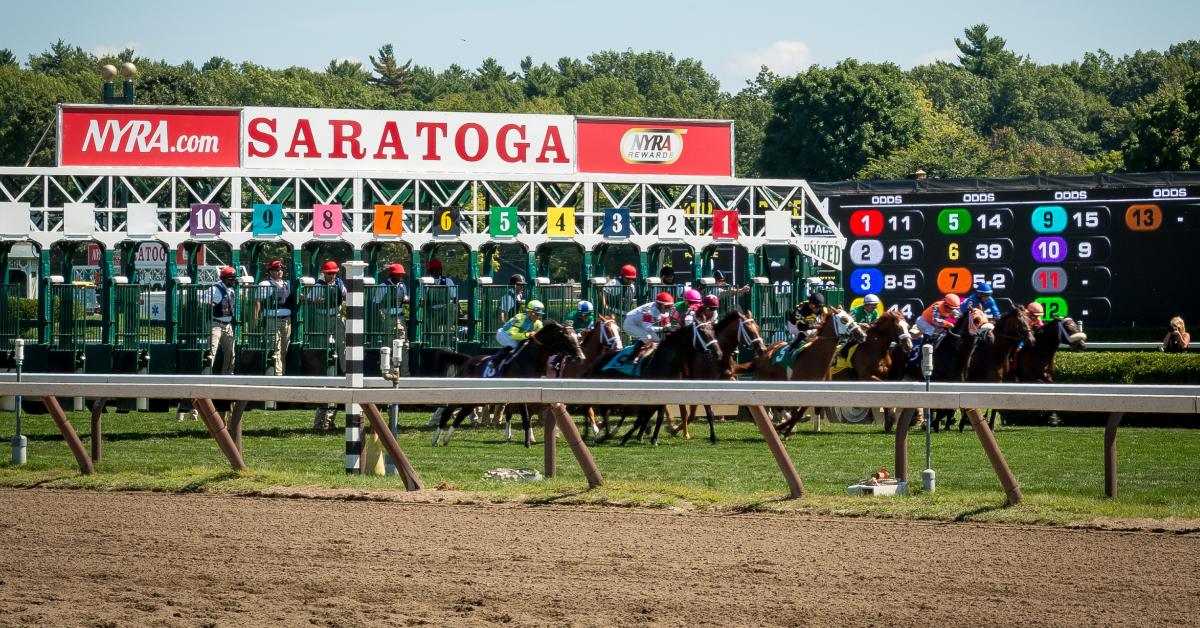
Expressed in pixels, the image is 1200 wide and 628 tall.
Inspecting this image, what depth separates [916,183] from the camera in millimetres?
26391

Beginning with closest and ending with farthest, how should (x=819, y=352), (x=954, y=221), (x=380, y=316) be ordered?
(x=819, y=352) → (x=380, y=316) → (x=954, y=221)

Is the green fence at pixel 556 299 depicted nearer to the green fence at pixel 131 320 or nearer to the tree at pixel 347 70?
the green fence at pixel 131 320

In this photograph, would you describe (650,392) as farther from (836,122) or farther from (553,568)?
(836,122)

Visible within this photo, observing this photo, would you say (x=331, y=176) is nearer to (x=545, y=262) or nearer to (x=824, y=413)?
(x=545, y=262)

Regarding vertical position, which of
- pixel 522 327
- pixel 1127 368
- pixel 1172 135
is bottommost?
pixel 1127 368

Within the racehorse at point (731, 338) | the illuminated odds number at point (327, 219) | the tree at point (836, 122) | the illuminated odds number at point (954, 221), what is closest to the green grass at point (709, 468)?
the racehorse at point (731, 338)

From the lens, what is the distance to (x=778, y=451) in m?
10.4

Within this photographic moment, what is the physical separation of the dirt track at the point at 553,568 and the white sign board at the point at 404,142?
14.5 meters

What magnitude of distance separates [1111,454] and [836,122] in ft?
178

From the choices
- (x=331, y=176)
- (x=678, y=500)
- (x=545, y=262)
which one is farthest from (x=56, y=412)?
(x=545, y=262)

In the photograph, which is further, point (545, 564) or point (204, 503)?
point (204, 503)

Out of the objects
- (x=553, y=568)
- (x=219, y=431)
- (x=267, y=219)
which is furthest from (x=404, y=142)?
(x=553, y=568)

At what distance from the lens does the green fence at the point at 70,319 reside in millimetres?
21484

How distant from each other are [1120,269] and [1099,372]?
153 inches
